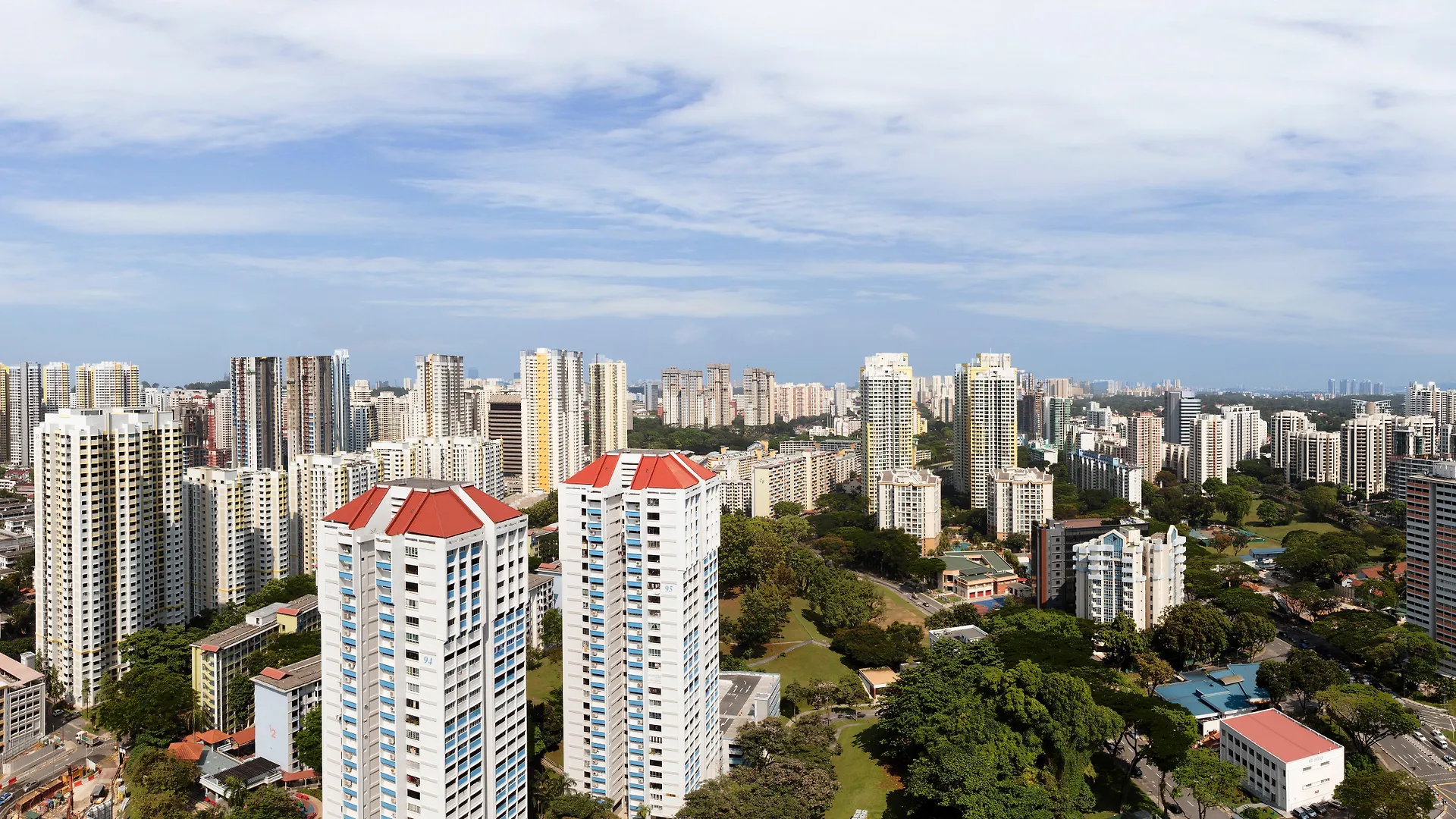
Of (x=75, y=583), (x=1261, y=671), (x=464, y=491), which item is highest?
(x=464, y=491)

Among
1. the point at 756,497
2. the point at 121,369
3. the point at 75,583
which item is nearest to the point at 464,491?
the point at 75,583

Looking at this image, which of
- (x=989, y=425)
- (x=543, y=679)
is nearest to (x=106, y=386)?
(x=543, y=679)

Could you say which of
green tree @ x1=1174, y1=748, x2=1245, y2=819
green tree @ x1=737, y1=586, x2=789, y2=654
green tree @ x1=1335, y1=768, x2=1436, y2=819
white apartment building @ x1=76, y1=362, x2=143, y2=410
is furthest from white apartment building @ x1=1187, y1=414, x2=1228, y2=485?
white apartment building @ x1=76, y1=362, x2=143, y2=410

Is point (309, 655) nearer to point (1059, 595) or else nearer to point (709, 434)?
point (1059, 595)

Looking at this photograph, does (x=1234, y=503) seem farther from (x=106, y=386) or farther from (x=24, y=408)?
(x=24, y=408)

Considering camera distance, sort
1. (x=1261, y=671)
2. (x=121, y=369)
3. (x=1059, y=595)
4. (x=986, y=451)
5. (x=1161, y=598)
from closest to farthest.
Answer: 1. (x=1261, y=671)
2. (x=1161, y=598)
3. (x=1059, y=595)
4. (x=986, y=451)
5. (x=121, y=369)

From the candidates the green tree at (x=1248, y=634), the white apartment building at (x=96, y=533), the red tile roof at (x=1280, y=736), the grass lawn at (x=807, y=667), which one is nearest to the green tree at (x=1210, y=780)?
the red tile roof at (x=1280, y=736)

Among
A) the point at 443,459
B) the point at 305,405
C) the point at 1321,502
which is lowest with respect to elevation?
the point at 1321,502

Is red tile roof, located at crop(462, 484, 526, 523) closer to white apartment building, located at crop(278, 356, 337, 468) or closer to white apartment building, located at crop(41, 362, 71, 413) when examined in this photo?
white apartment building, located at crop(278, 356, 337, 468)
